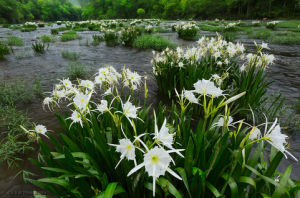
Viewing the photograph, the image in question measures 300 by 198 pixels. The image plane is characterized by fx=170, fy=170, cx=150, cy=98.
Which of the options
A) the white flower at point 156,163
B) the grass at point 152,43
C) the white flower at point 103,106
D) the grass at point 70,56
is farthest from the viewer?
the grass at point 152,43

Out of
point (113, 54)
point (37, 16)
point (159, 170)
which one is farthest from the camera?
point (37, 16)

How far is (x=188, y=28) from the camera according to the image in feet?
36.3

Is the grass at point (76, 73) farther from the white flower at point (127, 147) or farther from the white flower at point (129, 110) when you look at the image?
the white flower at point (127, 147)

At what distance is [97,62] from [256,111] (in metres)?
5.46

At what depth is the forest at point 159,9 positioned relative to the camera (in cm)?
3523

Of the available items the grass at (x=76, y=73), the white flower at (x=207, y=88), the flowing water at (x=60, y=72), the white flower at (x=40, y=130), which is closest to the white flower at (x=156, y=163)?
the white flower at (x=207, y=88)

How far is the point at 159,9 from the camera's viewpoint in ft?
204

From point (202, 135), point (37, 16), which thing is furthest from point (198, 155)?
point (37, 16)

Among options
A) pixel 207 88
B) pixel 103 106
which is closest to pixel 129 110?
pixel 103 106

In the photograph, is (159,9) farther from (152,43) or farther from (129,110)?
(129,110)

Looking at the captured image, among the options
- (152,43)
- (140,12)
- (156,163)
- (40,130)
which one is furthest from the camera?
(140,12)

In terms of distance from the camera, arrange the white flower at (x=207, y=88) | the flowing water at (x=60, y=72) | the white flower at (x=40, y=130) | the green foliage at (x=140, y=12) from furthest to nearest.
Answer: the green foliage at (x=140, y=12)
the flowing water at (x=60, y=72)
the white flower at (x=40, y=130)
the white flower at (x=207, y=88)

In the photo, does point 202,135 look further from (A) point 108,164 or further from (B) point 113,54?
(B) point 113,54

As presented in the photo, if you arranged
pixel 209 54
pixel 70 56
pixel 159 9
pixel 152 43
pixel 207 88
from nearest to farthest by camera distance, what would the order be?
1. pixel 207 88
2. pixel 209 54
3. pixel 70 56
4. pixel 152 43
5. pixel 159 9
